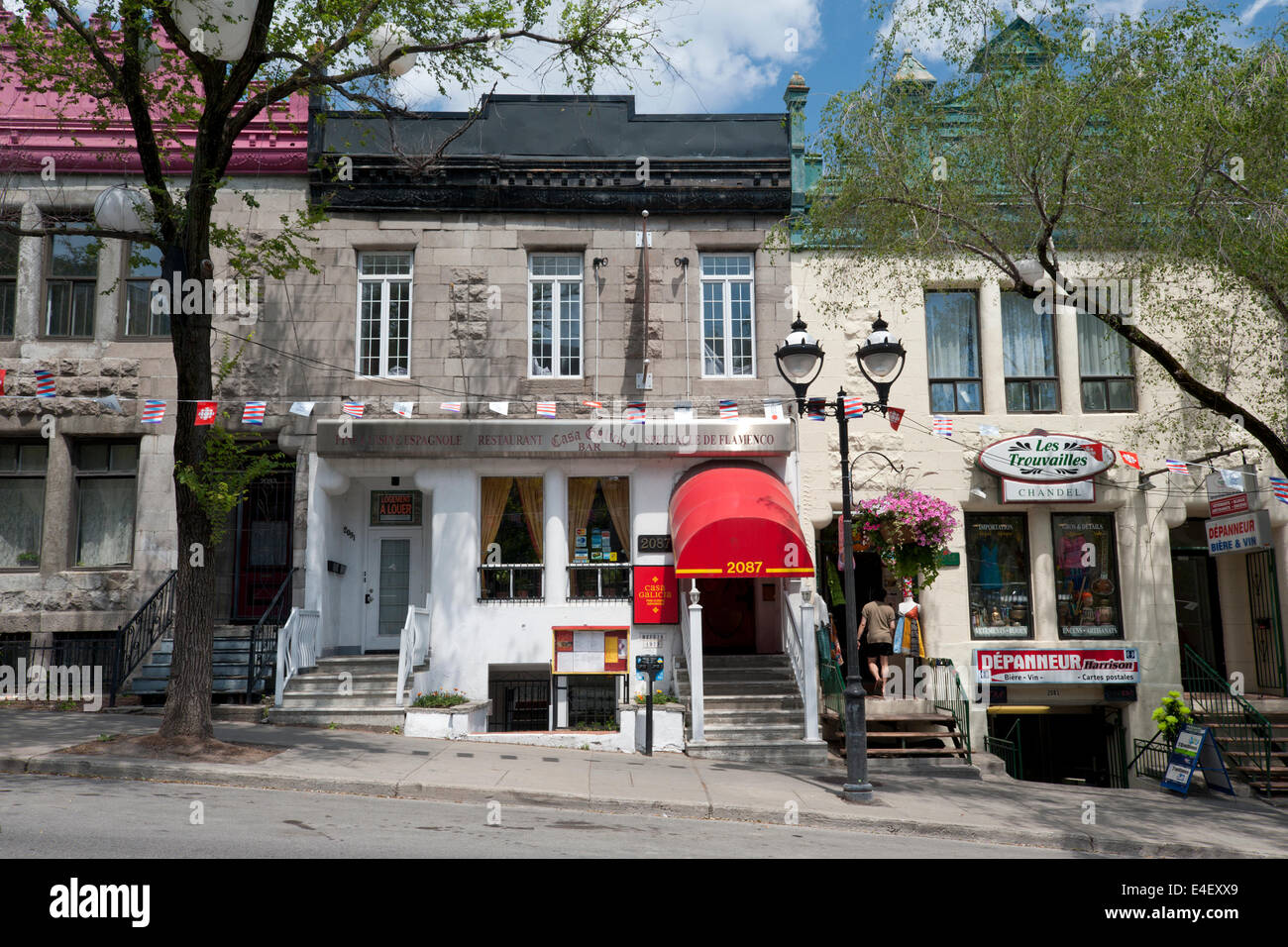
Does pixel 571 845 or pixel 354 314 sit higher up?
pixel 354 314

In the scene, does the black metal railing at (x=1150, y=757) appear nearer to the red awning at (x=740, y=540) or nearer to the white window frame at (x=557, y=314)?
the red awning at (x=740, y=540)

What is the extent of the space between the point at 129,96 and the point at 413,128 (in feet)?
22.0

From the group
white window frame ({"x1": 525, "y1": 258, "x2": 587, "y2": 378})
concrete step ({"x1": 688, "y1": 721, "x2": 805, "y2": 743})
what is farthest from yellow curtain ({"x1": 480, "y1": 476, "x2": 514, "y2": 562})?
concrete step ({"x1": 688, "y1": 721, "x2": 805, "y2": 743})

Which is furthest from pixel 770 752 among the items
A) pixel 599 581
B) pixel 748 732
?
pixel 599 581

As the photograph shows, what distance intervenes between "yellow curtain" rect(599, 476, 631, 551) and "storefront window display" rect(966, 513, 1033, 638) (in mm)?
5824

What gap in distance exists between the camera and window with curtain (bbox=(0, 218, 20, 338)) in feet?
55.4

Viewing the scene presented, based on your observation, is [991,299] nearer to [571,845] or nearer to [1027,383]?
[1027,383]

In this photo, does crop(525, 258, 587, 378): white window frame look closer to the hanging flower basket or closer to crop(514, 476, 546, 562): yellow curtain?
crop(514, 476, 546, 562): yellow curtain

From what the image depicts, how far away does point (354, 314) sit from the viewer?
1694 centimetres

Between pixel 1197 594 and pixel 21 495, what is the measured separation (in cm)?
2039

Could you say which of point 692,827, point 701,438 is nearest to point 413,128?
point 701,438

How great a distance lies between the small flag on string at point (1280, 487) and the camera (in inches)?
630

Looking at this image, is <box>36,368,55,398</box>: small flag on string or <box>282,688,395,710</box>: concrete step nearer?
<box>282,688,395,710</box>: concrete step

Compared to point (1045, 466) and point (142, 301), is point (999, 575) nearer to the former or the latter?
point (1045, 466)
